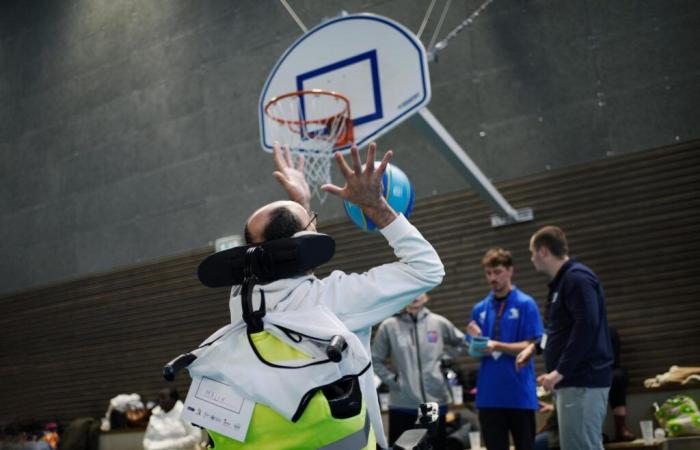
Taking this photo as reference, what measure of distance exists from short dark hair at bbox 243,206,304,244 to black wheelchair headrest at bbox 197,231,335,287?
84mm

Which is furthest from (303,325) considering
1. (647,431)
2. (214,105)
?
(214,105)

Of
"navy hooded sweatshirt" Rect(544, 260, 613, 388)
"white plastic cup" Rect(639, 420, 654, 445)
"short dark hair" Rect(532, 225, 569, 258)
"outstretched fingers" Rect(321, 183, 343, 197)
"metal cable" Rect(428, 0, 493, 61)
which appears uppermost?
"metal cable" Rect(428, 0, 493, 61)

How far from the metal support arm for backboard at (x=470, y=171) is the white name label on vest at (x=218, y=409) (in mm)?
4565

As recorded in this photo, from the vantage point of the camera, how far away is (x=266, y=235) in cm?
224

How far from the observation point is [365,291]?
2.17m

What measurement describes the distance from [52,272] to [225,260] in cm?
1040

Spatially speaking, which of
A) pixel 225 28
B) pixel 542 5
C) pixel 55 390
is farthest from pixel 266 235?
pixel 55 390

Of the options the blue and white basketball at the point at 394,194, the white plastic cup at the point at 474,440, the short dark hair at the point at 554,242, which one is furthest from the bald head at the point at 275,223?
the white plastic cup at the point at 474,440

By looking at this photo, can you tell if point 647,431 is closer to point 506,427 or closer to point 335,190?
point 506,427

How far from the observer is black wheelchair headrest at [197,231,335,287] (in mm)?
2088

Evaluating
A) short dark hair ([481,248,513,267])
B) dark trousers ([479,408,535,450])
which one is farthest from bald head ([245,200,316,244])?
dark trousers ([479,408,535,450])

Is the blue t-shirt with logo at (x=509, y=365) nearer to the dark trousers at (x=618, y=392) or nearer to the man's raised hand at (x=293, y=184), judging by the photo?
the dark trousers at (x=618, y=392)

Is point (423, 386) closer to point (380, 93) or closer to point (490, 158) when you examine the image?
point (380, 93)

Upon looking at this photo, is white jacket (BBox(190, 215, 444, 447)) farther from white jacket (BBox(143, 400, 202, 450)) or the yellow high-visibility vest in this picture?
white jacket (BBox(143, 400, 202, 450))
